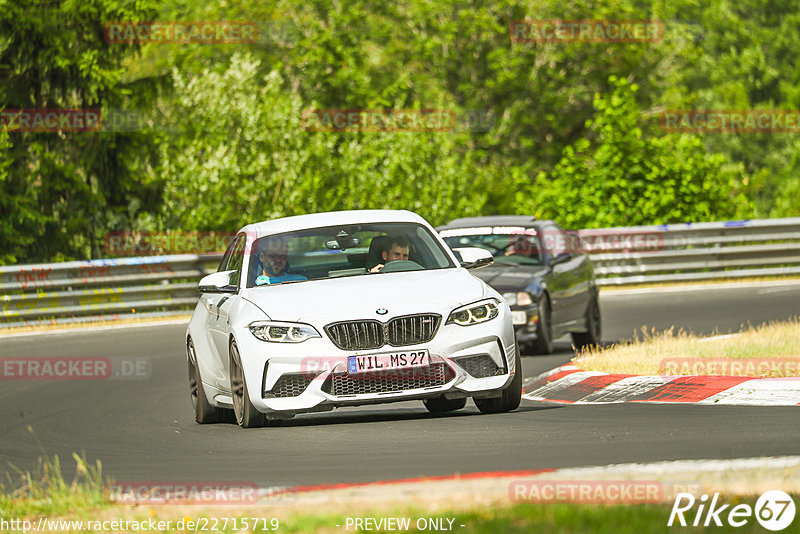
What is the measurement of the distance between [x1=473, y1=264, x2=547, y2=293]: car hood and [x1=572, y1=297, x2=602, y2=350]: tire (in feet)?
4.12

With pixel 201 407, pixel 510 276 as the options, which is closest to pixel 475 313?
pixel 201 407

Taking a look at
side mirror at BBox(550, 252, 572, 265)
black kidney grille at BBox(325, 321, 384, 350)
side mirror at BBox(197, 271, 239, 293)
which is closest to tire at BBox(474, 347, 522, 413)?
black kidney grille at BBox(325, 321, 384, 350)

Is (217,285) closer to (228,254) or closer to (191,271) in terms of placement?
(228,254)

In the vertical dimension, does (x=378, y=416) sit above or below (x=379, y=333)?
below

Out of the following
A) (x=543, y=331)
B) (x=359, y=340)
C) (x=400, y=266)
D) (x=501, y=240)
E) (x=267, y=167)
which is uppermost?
(x=400, y=266)

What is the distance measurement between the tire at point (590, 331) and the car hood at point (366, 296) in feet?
25.7

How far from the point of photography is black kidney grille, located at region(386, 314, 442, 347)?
982 cm

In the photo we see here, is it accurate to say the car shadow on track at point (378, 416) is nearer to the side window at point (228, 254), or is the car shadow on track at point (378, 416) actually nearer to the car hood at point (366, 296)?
the car hood at point (366, 296)

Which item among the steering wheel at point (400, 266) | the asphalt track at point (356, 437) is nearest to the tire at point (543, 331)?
the asphalt track at point (356, 437)

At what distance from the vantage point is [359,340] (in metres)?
9.80

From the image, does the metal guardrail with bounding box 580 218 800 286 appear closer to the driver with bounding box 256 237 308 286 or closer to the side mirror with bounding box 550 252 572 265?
the side mirror with bounding box 550 252 572 265

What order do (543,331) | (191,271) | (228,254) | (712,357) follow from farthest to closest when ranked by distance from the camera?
(191,271)
(543,331)
(712,357)
(228,254)

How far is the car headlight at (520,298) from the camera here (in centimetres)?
1666

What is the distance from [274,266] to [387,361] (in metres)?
1.64
